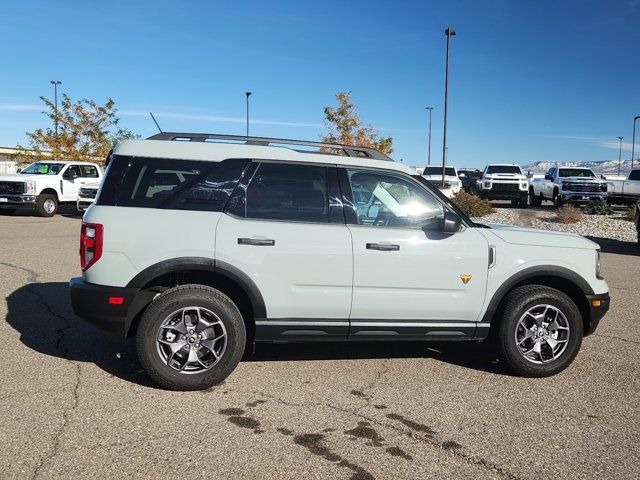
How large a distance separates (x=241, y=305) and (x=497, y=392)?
208 centimetres

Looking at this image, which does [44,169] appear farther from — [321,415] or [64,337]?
[321,415]

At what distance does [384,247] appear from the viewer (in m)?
4.59

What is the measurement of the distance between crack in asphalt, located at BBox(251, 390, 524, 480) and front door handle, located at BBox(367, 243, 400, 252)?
120 centimetres

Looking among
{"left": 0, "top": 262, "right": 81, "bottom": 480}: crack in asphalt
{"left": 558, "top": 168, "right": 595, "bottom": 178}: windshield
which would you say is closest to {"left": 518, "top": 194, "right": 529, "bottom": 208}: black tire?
{"left": 558, "top": 168, "right": 595, "bottom": 178}: windshield

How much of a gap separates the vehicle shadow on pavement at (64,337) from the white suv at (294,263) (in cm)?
55

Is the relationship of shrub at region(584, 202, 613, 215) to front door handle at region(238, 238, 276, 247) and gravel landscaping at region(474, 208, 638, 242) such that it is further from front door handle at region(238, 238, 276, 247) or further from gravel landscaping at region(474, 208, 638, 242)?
front door handle at region(238, 238, 276, 247)

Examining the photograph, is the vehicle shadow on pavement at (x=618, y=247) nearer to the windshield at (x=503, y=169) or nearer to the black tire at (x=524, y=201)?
the black tire at (x=524, y=201)

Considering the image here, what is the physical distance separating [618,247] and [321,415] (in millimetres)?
13243

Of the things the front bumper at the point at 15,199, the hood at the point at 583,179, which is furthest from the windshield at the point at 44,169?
the hood at the point at 583,179

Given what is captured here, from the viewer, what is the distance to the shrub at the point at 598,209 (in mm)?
22625

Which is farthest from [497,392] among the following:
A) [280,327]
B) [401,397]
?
[280,327]

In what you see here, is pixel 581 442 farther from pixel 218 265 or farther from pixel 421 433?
pixel 218 265

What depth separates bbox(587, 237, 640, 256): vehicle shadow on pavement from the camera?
14.0 m

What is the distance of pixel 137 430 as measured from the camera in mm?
3717
